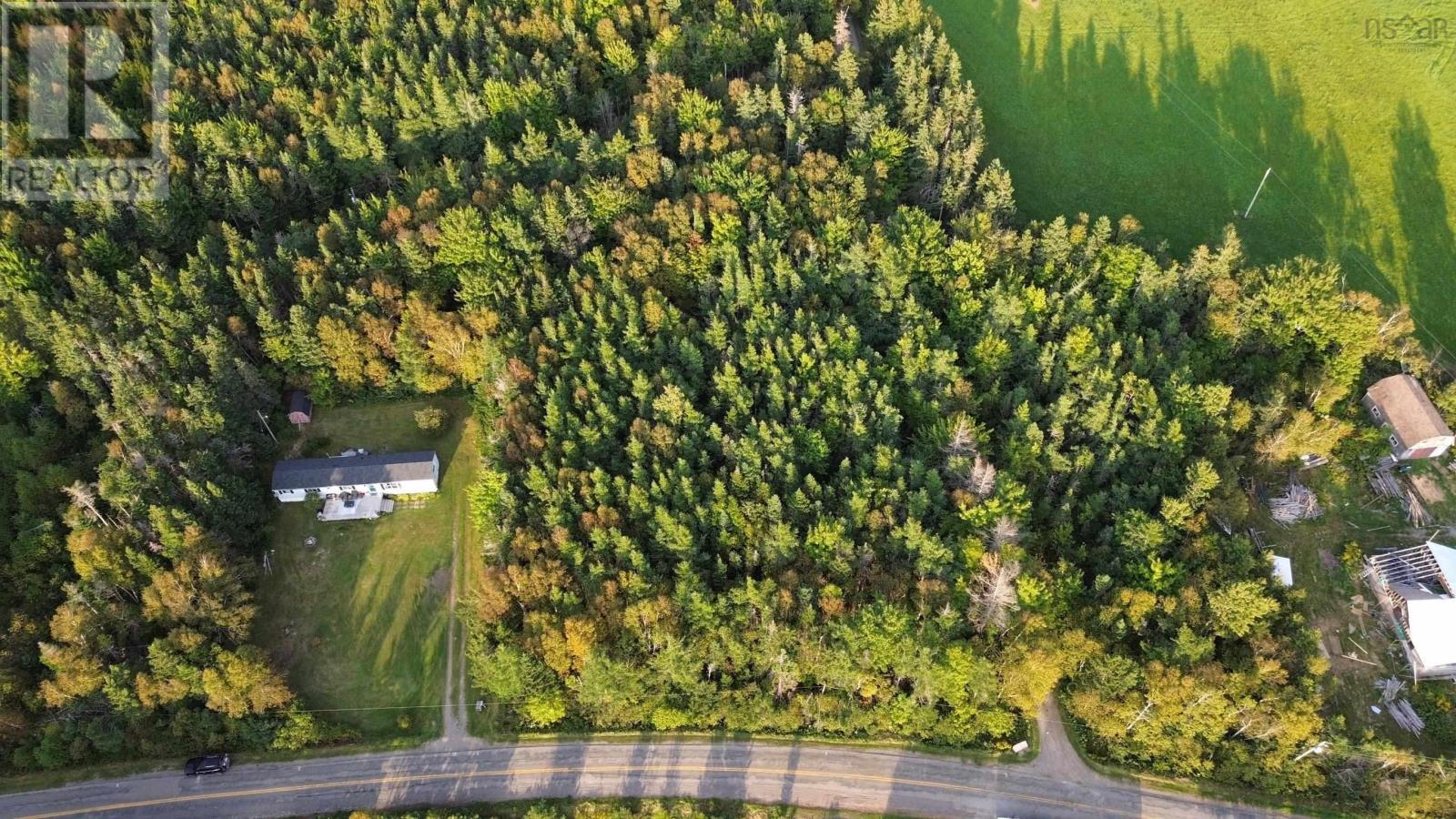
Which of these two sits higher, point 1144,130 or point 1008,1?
point 1008,1

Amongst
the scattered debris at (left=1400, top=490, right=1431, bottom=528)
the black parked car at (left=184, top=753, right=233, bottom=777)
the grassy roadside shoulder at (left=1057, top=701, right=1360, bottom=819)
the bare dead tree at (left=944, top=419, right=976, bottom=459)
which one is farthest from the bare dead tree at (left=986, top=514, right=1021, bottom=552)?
the black parked car at (left=184, top=753, right=233, bottom=777)

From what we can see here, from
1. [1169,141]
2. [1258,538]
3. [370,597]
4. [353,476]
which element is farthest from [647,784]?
[1169,141]

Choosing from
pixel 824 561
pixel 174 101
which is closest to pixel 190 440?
pixel 174 101

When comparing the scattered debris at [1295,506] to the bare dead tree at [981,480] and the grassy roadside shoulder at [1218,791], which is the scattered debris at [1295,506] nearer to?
the grassy roadside shoulder at [1218,791]

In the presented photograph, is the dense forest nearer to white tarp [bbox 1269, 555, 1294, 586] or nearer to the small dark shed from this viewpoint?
the small dark shed

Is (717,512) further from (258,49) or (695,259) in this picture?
(258,49)

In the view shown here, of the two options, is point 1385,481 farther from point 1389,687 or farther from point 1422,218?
point 1422,218
